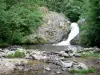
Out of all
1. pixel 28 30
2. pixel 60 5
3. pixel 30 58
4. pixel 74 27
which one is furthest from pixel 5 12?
pixel 60 5

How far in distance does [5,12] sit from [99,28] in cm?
957

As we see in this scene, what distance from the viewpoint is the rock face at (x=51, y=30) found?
1114 inches

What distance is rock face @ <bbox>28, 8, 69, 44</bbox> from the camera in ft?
92.8

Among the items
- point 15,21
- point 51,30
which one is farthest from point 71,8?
point 15,21

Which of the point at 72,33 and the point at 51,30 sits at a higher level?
the point at 51,30

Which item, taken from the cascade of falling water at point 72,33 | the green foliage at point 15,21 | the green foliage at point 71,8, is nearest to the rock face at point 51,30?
the cascade of falling water at point 72,33

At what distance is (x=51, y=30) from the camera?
1195 inches

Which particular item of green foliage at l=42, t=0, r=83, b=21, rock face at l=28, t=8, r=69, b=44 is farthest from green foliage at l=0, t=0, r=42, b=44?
green foliage at l=42, t=0, r=83, b=21

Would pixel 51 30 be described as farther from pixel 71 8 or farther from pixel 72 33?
pixel 71 8

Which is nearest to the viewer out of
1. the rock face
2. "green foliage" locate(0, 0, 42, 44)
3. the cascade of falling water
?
"green foliage" locate(0, 0, 42, 44)

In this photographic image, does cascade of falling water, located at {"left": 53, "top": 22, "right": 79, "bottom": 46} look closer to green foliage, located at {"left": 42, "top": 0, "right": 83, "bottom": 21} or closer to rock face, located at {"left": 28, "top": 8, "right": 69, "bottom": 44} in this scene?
rock face, located at {"left": 28, "top": 8, "right": 69, "bottom": 44}

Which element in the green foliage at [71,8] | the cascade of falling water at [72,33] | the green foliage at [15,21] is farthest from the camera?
the green foliage at [71,8]

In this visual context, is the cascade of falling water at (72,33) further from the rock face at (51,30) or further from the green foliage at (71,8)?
the green foliage at (71,8)

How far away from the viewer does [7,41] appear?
2512cm
